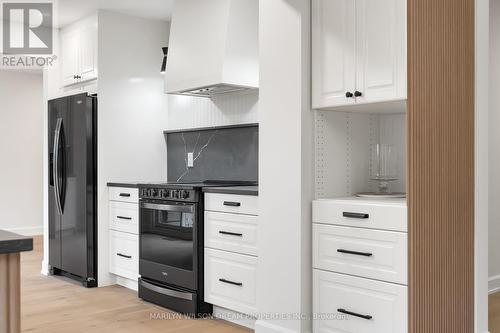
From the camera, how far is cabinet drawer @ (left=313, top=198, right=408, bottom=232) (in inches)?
100

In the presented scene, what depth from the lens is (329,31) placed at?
2.89 meters

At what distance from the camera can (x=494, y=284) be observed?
441cm

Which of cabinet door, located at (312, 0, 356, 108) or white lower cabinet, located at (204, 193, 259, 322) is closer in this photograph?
cabinet door, located at (312, 0, 356, 108)

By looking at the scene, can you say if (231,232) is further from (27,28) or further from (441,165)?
(27,28)

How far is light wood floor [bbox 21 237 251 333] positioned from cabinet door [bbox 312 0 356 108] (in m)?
1.60

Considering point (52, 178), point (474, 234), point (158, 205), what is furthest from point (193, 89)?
point (474, 234)

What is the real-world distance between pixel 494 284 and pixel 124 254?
9.94 feet

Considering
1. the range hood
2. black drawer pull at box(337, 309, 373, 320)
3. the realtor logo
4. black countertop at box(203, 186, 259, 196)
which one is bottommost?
black drawer pull at box(337, 309, 373, 320)

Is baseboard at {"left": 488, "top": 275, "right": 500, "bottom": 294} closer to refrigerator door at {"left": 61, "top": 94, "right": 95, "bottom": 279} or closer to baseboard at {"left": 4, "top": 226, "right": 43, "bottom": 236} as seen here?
refrigerator door at {"left": 61, "top": 94, "right": 95, "bottom": 279}

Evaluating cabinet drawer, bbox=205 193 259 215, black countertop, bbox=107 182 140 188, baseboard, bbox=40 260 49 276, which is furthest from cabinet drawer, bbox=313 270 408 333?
baseboard, bbox=40 260 49 276

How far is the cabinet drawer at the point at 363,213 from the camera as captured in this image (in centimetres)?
254

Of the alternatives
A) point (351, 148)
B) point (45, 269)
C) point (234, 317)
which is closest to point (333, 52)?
point (351, 148)

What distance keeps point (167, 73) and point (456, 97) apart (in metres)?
2.35

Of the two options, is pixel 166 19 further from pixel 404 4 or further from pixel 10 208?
pixel 10 208
